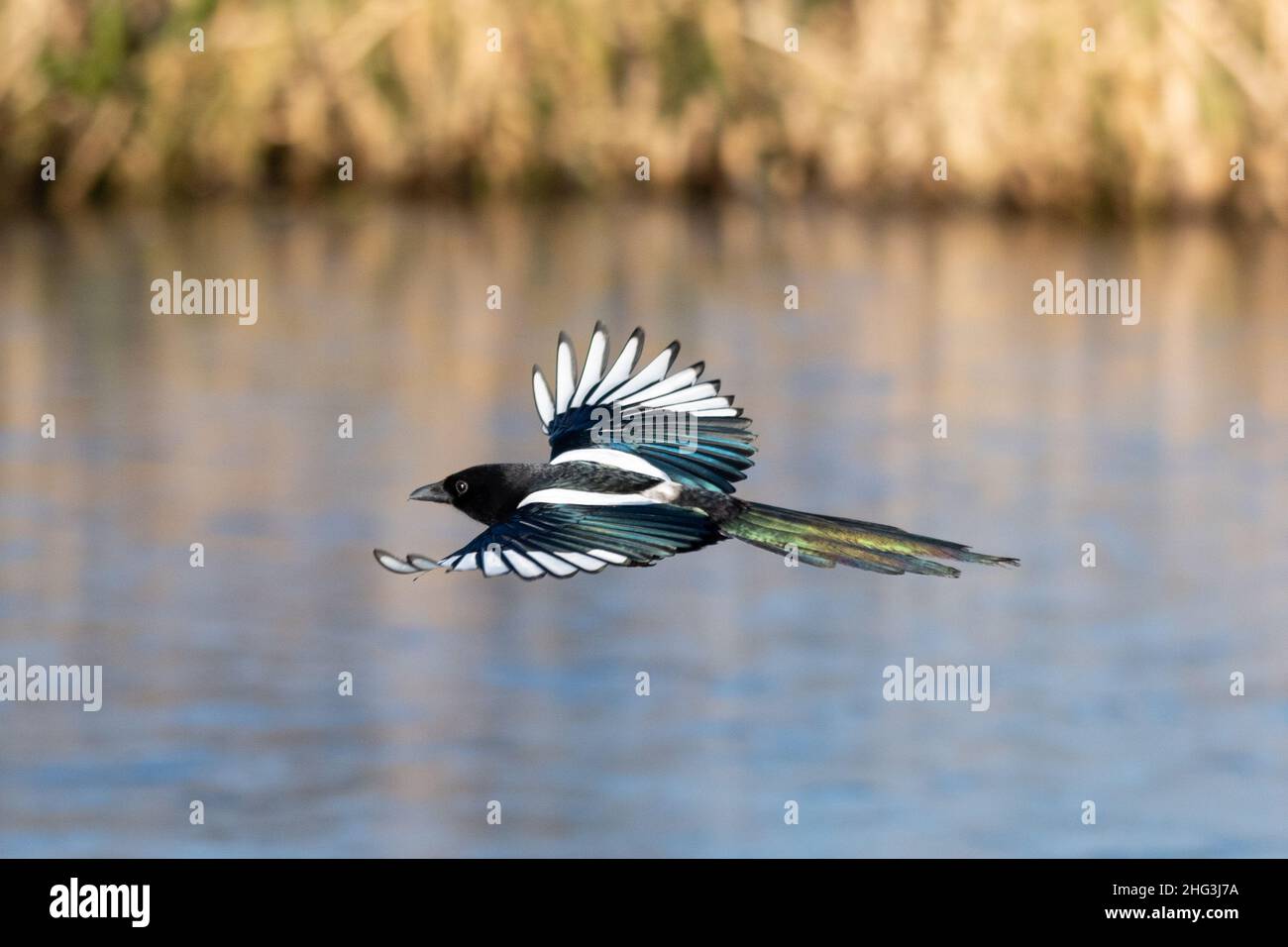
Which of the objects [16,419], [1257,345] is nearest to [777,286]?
[1257,345]

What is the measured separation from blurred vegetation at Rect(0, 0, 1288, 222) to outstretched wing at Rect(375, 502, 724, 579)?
639 inches

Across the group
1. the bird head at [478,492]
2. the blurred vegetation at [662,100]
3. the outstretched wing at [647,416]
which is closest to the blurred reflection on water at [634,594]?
the outstretched wing at [647,416]

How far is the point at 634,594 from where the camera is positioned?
9.85 m

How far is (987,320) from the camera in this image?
55.5ft

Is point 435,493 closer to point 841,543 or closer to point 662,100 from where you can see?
point 841,543

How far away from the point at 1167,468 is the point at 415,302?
21.8ft

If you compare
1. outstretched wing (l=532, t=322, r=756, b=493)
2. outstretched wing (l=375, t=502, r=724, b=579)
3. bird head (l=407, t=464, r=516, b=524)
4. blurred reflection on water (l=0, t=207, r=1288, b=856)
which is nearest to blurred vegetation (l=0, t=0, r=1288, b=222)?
blurred reflection on water (l=0, t=207, r=1288, b=856)

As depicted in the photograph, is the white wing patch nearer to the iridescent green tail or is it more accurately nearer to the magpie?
the magpie

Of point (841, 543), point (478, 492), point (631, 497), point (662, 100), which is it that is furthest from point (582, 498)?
point (662, 100)

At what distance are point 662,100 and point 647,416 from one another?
16.8 meters

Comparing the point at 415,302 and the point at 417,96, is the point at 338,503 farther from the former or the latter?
the point at 417,96

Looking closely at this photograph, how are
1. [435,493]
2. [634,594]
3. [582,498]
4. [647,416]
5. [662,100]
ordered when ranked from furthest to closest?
1. [662,100]
2. [634,594]
3. [647,416]
4. [435,493]
5. [582,498]

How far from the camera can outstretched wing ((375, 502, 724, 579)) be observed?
4996 millimetres

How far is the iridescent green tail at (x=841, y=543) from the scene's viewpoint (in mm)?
5109
